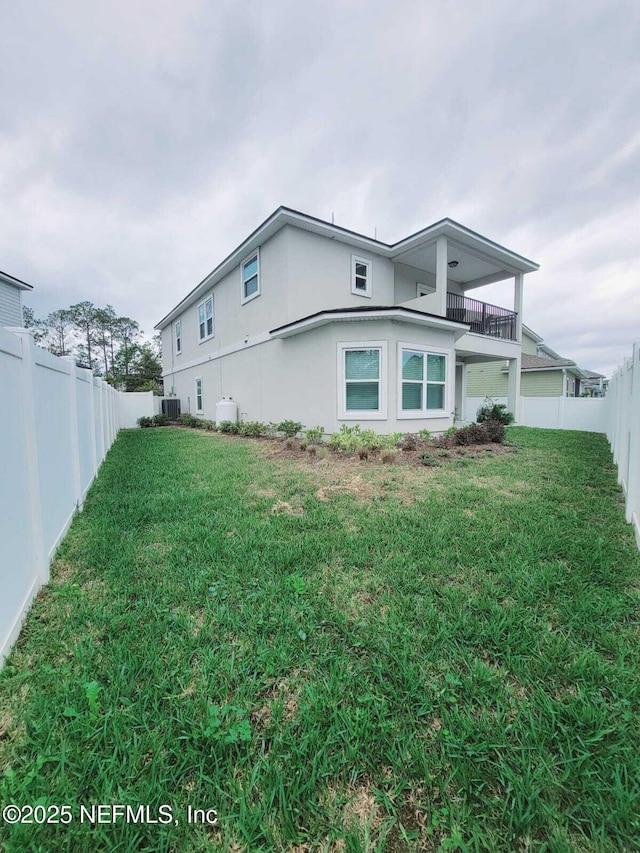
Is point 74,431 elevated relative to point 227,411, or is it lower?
lower

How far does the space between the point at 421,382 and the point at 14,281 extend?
1696cm

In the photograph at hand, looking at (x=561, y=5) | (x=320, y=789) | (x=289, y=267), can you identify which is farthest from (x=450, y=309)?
(x=320, y=789)

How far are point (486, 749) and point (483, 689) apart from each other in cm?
31

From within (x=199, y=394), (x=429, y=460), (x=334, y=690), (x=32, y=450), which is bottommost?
(x=334, y=690)

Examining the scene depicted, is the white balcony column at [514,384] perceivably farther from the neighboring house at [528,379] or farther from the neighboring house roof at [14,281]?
the neighboring house roof at [14,281]

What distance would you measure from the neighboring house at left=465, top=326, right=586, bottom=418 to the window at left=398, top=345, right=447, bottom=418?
850 centimetres

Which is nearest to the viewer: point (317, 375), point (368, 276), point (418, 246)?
point (317, 375)

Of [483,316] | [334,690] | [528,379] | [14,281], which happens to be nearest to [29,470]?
[334,690]

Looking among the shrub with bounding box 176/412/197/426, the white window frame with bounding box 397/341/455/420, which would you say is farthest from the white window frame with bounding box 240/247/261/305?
the shrub with bounding box 176/412/197/426

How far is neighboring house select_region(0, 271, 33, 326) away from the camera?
1456 centimetres

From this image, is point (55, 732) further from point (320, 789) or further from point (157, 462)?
point (157, 462)

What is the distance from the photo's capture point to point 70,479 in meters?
3.96

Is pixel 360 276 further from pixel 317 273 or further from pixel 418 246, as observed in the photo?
pixel 418 246

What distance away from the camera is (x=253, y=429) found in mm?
11945
